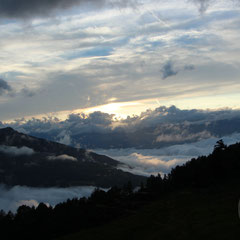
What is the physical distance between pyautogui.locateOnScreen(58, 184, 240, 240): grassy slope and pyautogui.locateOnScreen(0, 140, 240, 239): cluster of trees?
1115cm

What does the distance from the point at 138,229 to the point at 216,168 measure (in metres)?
73.8

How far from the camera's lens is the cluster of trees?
160m

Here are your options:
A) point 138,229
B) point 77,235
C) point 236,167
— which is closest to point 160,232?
point 138,229

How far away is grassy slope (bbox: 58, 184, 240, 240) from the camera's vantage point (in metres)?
100

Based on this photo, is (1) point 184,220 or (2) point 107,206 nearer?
(1) point 184,220

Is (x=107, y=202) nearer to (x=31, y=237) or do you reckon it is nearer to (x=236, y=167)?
(x=31, y=237)

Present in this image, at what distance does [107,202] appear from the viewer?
185500 millimetres

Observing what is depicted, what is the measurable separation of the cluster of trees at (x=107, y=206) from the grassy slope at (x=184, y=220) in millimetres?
11152

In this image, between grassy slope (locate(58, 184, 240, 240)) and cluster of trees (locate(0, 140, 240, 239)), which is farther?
cluster of trees (locate(0, 140, 240, 239))

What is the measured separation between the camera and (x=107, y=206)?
173750 millimetres

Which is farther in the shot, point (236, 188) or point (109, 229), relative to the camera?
point (236, 188)

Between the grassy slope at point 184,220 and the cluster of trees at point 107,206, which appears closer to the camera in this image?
the grassy slope at point 184,220

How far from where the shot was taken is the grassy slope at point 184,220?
329ft

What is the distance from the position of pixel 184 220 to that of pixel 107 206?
62.2 meters
